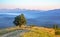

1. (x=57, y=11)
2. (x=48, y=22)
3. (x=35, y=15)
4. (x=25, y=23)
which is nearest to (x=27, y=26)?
(x=25, y=23)

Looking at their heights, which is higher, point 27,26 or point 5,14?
point 5,14

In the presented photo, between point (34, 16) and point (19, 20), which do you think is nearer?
point (19, 20)

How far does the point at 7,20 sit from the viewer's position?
5.55m

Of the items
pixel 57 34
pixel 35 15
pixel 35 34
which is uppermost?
pixel 35 15

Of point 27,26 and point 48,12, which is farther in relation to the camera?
point 48,12

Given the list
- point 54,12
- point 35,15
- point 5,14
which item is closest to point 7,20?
point 5,14

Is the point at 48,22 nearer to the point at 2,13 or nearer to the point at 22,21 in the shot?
the point at 22,21

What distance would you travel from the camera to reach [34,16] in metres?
5.96

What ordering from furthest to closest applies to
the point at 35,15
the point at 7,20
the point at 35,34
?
the point at 35,15, the point at 7,20, the point at 35,34

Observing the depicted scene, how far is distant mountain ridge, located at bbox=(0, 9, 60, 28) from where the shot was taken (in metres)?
5.56

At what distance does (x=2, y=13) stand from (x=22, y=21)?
0.74 meters

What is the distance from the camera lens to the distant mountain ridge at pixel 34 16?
556 centimetres

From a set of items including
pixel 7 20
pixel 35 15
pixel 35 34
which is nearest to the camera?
pixel 35 34

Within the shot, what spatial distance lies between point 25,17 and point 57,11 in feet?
4.46
